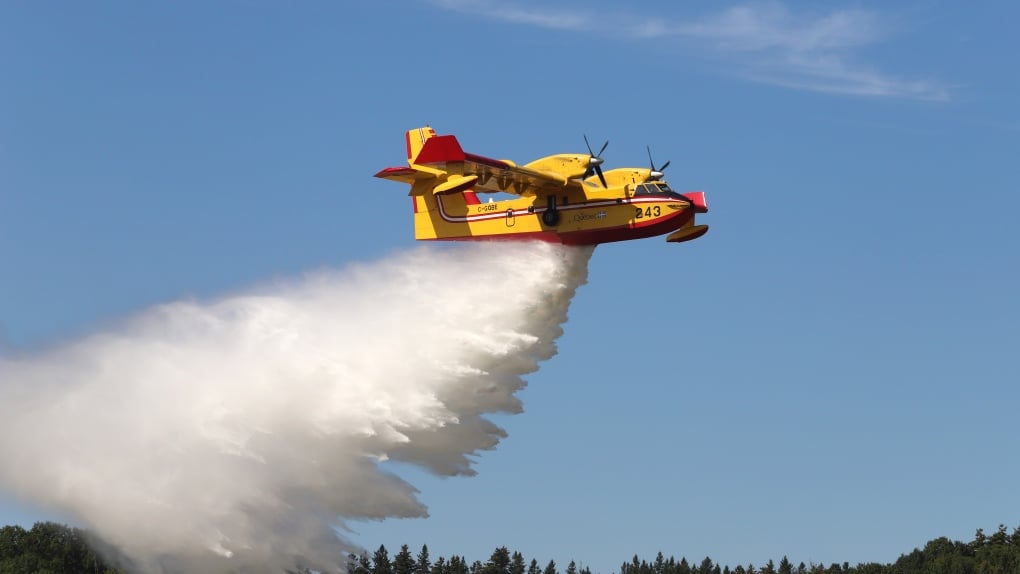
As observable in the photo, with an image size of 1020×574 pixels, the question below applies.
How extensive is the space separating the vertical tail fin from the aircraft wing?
2950 millimetres

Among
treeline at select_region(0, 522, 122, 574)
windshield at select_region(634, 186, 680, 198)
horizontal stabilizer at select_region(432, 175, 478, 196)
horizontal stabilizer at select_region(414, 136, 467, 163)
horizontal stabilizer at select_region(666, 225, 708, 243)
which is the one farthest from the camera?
treeline at select_region(0, 522, 122, 574)

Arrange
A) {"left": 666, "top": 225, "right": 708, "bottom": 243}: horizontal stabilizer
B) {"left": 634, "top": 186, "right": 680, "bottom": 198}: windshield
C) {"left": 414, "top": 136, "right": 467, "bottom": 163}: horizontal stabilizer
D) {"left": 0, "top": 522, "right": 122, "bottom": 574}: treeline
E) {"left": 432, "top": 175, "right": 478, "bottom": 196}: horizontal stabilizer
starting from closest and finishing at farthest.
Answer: {"left": 432, "top": 175, "right": 478, "bottom": 196}: horizontal stabilizer, {"left": 414, "top": 136, "right": 467, "bottom": 163}: horizontal stabilizer, {"left": 634, "top": 186, "right": 680, "bottom": 198}: windshield, {"left": 666, "top": 225, "right": 708, "bottom": 243}: horizontal stabilizer, {"left": 0, "top": 522, "right": 122, "bottom": 574}: treeline

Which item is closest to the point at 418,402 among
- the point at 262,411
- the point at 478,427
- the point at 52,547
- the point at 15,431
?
the point at 478,427

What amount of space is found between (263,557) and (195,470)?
2.84 meters

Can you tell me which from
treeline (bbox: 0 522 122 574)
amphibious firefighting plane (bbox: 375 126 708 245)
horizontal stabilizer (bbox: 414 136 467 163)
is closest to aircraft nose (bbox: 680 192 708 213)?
amphibious firefighting plane (bbox: 375 126 708 245)

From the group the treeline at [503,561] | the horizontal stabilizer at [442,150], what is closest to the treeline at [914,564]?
the treeline at [503,561]

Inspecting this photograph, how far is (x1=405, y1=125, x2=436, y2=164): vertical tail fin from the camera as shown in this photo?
39.7m

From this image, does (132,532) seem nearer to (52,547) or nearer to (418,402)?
(418,402)

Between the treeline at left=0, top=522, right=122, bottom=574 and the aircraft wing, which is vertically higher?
the aircraft wing

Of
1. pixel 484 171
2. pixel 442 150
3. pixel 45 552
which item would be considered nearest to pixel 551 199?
pixel 484 171

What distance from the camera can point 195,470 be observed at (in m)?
37.1

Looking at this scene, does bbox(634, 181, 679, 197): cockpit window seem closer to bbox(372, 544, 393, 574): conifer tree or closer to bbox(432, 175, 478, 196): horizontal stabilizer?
bbox(432, 175, 478, 196): horizontal stabilizer

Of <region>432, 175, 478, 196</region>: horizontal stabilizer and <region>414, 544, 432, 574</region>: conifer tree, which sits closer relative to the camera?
<region>432, 175, 478, 196</region>: horizontal stabilizer

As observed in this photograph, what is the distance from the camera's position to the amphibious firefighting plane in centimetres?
3512
